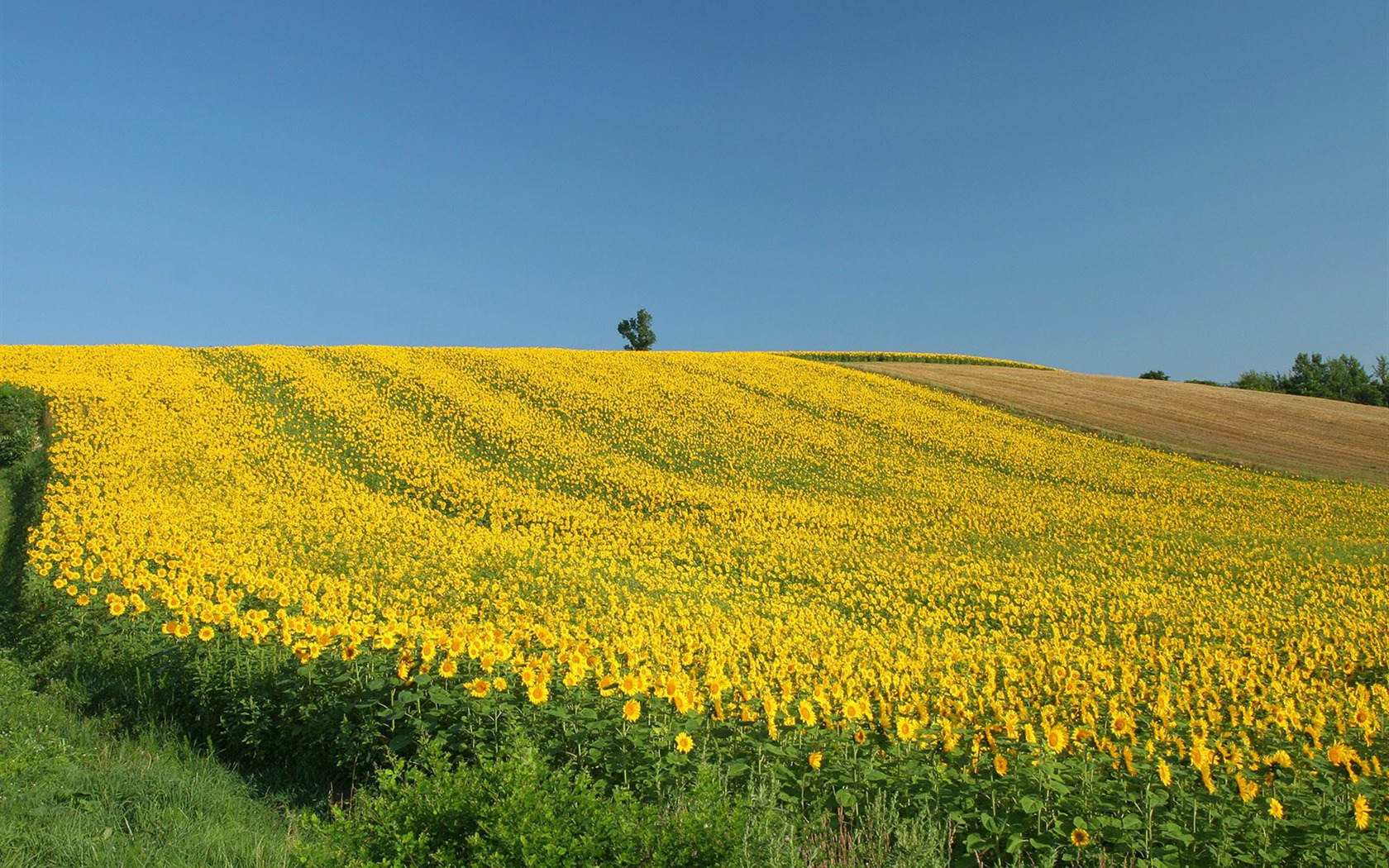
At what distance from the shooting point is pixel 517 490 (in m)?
20.2

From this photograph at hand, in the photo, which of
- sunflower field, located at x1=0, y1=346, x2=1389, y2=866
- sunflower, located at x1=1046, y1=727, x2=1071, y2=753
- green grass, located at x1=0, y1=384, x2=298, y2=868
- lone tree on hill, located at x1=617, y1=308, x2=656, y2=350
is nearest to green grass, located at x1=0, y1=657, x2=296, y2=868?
green grass, located at x1=0, y1=384, x2=298, y2=868

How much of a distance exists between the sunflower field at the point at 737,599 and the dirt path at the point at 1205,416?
3730 millimetres

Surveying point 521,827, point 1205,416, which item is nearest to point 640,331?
point 1205,416

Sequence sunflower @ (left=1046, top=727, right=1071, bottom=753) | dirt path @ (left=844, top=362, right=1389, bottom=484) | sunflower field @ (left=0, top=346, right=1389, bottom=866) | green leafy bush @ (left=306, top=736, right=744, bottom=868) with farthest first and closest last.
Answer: dirt path @ (left=844, top=362, right=1389, bottom=484) → sunflower field @ (left=0, top=346, right=1389, bottom=866) → sunflower @ (left=1046, top=727, right=1071, bottom=753) → green leafy bush @ (left=306, top=736, right=744, bottom=868)

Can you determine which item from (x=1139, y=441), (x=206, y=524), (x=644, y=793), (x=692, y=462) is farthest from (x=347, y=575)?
(x=1139, y=441)

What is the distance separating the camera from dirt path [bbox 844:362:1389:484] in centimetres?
3114

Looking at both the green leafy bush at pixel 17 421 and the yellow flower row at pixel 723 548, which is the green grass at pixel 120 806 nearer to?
the yellow flower row at pixel 723 548

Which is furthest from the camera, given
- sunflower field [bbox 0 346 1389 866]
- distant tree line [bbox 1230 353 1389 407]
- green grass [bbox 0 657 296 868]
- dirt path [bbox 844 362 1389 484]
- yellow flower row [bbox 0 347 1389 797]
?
distant tree line [bbox 1230 353 1389 407]

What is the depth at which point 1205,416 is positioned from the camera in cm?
3809

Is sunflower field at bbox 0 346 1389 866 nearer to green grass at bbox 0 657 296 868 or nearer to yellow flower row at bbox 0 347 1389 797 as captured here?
yellow flower row at bbox 0 347 1389 797

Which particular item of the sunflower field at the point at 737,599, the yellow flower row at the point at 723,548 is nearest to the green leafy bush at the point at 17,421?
the sunflower field at the point at 737,599

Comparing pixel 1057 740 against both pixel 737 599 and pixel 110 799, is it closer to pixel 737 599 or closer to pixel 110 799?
pixel 110 799

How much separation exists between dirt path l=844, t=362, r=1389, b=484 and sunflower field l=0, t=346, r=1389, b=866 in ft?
12.2

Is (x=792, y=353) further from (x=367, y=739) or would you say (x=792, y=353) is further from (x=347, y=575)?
(x=367, y=739)
